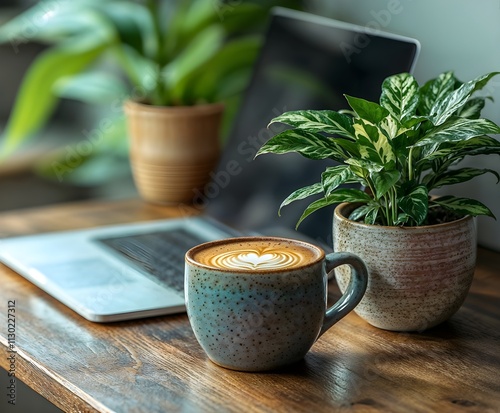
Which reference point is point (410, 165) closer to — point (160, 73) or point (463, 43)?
point (463, 43)

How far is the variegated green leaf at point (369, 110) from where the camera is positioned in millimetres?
812

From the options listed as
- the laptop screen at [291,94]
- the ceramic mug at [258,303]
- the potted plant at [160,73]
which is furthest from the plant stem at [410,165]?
the potted plant at [160,73]

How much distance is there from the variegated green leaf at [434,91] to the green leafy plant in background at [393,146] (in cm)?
2

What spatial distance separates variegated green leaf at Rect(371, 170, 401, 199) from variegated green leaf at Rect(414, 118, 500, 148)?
4 centimetres

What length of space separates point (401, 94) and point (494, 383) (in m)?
0.28

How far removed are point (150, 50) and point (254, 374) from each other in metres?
0.78

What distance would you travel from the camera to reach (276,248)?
816 mm

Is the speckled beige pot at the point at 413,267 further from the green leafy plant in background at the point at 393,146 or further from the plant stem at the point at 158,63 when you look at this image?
the plant stem at the point at 158,63

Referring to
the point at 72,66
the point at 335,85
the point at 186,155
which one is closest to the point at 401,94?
the point at 335,85

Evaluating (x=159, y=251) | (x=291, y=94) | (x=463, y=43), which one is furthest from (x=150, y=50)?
(x=463, y=43)

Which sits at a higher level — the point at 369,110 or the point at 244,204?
the point at 369,110

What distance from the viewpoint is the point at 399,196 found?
0.84 metres

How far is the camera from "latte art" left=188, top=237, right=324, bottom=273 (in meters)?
0.77

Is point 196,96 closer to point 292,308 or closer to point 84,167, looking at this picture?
point 84,167
